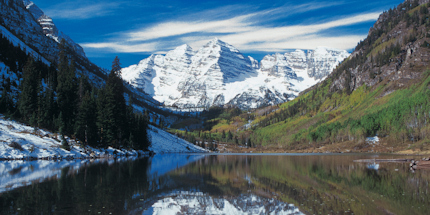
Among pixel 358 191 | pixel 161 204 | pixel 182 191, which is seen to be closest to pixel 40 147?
pixel 182 191

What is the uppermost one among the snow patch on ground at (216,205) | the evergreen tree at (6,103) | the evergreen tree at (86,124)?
the evergreen tree at (6,103)

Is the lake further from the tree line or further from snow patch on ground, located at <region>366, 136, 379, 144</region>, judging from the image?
snow patch on ground, located at <region>366, 136, 379, 144</region>

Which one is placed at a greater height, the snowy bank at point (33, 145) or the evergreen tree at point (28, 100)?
the evergreen tree at point (28, 100)

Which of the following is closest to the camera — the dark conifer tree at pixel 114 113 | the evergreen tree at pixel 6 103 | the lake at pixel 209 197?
the lake at pixel 209 197

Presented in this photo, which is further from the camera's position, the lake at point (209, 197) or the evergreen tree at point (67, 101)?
the evergreen tree at point (67, 101)

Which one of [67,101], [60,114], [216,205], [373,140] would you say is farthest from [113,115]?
[373,140]

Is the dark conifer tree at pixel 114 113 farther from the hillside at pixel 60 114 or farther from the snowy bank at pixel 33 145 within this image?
the snowy bank at pixel 33 145

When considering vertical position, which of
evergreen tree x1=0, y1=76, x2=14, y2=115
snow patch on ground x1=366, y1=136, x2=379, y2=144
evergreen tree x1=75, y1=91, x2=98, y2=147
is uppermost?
evergreen tree x1=0, y1=76, x2=14, y2=115

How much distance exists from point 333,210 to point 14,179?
35559mm

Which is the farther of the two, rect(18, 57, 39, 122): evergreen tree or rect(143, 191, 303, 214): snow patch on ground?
rect(18, 57, 39, 122): evergreen tree

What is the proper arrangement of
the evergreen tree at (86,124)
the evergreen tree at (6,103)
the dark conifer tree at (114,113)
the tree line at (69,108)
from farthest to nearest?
1. the dark conifer tree at (114,113)
2. the evergreen tree at (86,124)
3. the tree line at (69,108)
4. the evergreen tree at (6,103)

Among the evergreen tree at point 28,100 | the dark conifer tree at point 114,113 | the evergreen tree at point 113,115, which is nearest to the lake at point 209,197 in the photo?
the evergreen tree at point 28,100

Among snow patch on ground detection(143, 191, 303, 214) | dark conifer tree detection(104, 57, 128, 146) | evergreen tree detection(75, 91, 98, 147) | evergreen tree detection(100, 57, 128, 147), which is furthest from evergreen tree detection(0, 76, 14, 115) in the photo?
snow patch on ground detection(143, 191, 303, 214)

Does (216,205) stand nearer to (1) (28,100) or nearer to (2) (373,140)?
(1) (28,100)
